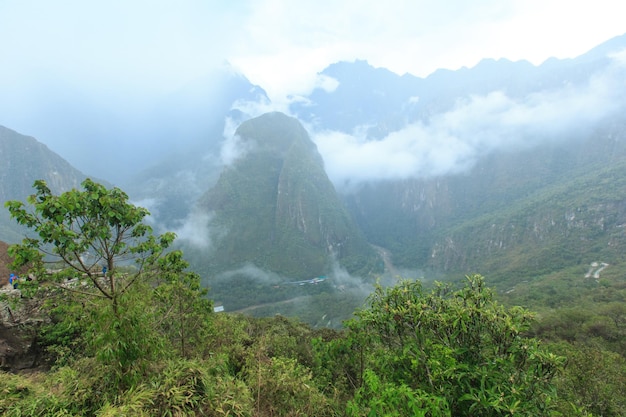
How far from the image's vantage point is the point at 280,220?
16975 cm

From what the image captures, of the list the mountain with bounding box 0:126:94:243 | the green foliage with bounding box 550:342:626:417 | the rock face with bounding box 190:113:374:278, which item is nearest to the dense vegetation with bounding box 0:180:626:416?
the green foliage with bounding box 550:342:626:417

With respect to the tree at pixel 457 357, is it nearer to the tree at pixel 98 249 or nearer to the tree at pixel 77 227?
the tree at pixel 98 249

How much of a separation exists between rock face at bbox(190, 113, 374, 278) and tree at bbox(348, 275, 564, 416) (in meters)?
133

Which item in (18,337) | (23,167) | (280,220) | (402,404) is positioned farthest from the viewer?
(280,220)

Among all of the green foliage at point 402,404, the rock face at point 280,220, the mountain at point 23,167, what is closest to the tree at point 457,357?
the green foliage at point 402,404

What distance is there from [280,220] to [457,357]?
6492 inches

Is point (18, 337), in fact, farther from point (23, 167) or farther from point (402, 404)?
point (23, 167)

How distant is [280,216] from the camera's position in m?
171

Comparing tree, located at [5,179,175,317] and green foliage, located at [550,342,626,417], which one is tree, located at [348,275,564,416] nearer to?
tree, located at [5,179,175,317]

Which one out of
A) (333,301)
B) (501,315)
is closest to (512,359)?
(501,315)

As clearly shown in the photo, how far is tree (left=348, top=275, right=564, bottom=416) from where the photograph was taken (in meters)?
5.05

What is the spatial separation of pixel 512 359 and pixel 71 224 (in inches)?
342

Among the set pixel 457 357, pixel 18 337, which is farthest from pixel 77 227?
pixel 18 337

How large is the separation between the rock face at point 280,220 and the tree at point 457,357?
133356mm
